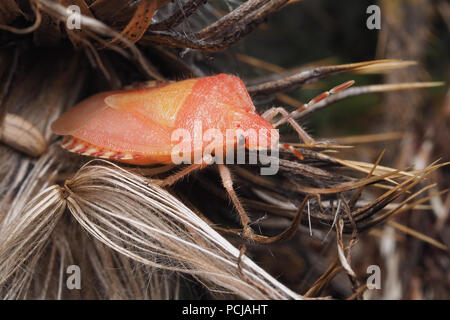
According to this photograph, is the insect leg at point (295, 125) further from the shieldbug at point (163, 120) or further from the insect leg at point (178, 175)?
the insect leg at point (178, 175)

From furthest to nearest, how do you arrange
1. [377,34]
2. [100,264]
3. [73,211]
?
[377,34] → [100,264] → [73,211]

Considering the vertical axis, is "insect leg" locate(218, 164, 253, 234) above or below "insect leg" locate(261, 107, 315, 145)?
below

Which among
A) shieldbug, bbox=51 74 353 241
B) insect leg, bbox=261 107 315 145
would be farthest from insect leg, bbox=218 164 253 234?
insect leg, bbox=261 107 315 145

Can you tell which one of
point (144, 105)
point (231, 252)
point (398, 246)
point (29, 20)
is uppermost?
point (29, 20)

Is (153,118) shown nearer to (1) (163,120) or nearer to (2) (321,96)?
(1) (163,120)

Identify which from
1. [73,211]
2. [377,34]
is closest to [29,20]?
[73,211]

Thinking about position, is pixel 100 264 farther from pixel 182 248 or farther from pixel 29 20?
pixel 29 20

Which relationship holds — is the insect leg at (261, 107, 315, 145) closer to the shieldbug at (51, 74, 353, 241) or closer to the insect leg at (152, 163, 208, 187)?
the shieldbug at (51, 74, 353, 241)

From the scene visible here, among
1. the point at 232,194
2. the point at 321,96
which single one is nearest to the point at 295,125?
the point at 321,96

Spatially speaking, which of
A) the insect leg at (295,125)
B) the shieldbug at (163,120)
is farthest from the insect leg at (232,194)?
the insect leg at (295,125)
